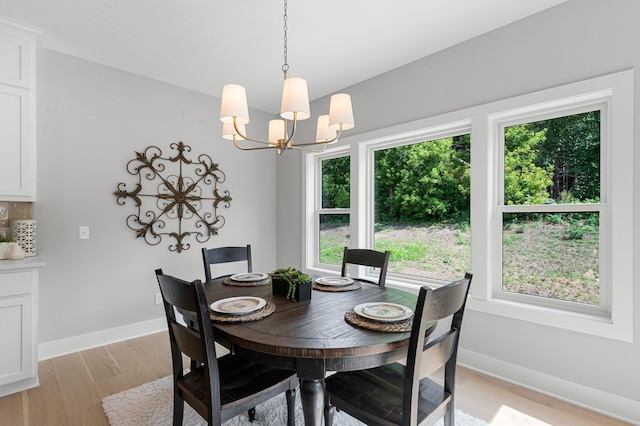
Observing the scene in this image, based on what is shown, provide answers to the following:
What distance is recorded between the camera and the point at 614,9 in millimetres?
1949

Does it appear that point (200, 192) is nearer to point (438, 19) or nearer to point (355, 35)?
point (355, 35)

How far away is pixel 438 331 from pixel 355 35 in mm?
2589

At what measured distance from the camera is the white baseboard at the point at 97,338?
2733 millimetres

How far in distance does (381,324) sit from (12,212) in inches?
120

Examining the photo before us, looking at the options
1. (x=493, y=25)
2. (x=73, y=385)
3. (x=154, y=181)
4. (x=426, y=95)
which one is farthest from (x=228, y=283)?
(x=493, y=25)

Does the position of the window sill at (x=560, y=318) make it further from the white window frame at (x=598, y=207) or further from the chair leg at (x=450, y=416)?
the chair leg at (x=450, y=416)

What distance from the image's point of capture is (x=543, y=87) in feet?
7.22

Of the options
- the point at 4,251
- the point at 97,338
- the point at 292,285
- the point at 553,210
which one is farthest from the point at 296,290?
the point at 97,338

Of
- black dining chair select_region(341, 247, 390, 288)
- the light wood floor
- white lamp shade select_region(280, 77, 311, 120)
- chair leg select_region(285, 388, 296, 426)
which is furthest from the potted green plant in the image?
the light wood floor

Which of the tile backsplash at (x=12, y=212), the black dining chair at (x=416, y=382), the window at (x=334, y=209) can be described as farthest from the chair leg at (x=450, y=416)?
the tile backsplash at (x=12, y=212)

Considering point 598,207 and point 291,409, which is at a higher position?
point 598,207

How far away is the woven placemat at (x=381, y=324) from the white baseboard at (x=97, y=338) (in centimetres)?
272

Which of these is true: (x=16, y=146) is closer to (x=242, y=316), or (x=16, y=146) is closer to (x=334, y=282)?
(x=242, y=316)

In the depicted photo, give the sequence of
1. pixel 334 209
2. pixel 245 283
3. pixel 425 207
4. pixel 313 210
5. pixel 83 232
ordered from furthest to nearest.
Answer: pixel 313 210, pixel 334 209, pixel 425 207, pixel 83 232, pixel 245 283
